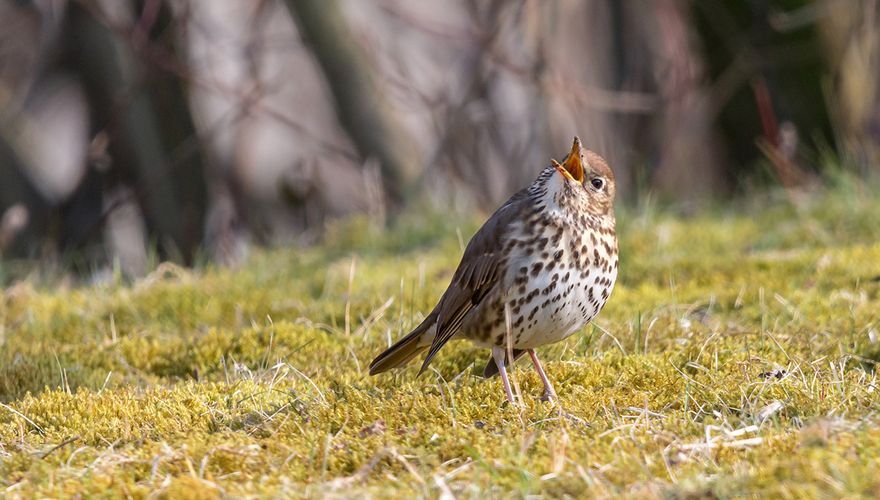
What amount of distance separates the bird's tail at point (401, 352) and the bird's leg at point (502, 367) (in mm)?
270

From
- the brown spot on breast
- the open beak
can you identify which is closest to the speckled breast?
the brown spot on breast

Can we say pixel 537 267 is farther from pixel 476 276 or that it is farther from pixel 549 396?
pixel 549 396

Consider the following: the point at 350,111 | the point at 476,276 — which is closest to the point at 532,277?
the point at 476,276

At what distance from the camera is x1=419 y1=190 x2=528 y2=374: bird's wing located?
4.07 m

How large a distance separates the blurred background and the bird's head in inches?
139

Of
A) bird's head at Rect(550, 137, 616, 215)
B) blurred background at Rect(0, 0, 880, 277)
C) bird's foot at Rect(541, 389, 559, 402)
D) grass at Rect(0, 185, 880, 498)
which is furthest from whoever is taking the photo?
blurred background at Rect(0, 0, 880, 277)

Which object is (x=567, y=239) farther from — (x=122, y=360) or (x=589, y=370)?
(x=122, y=360)

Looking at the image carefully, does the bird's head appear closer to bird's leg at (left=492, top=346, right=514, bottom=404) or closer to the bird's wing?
the bird's wing

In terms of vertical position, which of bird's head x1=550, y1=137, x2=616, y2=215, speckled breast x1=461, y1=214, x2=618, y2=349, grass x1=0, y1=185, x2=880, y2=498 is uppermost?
bird's head x1=550, y1=137, x2=616, y2=215

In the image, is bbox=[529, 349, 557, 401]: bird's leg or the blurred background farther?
the blurred background

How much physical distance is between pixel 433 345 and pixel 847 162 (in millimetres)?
4971

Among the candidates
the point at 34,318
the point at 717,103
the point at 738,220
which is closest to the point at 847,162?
the point at 738,220

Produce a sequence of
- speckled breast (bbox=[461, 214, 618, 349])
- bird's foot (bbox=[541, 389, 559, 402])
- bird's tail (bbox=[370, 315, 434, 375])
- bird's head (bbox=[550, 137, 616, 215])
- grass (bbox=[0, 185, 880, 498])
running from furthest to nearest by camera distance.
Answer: bird's head (bbox=[550, 137, 616, 215]), bird's tail (bbox=[370, 315, 434, 375]), speckled breast (bbox=[461, 214, 618, 349]), bird's foot (bbox=[541, 389, 559, 402]), grass (bbox=[0, 185, 880, 498])

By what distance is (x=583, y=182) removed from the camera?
4.24 meters
